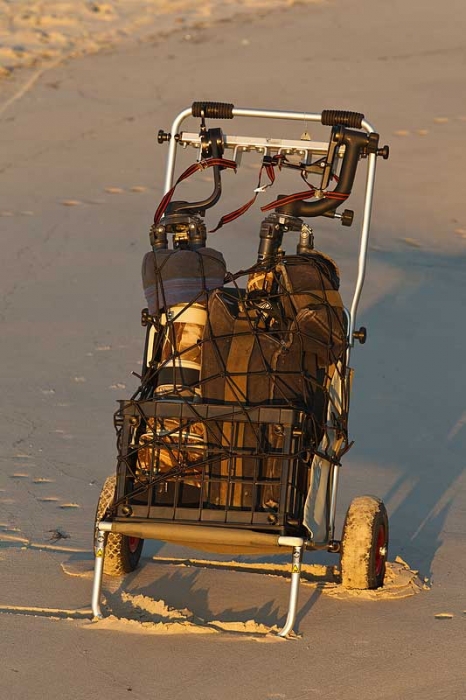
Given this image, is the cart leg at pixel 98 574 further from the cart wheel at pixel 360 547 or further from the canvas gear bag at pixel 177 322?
the cart wheel at pixel 360 547

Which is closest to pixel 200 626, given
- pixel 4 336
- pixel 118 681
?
pixel 118 681

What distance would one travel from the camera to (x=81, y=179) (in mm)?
12930

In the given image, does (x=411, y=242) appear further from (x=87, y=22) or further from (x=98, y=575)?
(x=87, y=22)

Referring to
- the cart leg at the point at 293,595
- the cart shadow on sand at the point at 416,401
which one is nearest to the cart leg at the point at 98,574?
the cart leg at the point at 293,595

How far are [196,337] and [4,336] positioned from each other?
4535 millimetres

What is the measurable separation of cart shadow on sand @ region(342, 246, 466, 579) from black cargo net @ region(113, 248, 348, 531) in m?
1.18

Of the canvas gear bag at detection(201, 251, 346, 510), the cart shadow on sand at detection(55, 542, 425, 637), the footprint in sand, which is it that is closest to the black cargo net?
the canvas gear bag at detection(201, 251, 346, 510)

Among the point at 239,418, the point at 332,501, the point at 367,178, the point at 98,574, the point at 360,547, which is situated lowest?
the point at 98,574

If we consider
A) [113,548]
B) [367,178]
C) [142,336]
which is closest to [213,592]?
[113,548]

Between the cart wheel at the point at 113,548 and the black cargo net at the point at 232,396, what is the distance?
320 mm

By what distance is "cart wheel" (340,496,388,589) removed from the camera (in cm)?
532

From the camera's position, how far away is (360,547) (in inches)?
210

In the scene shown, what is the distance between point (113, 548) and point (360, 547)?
41.3 inches

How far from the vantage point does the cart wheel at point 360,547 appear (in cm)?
532
